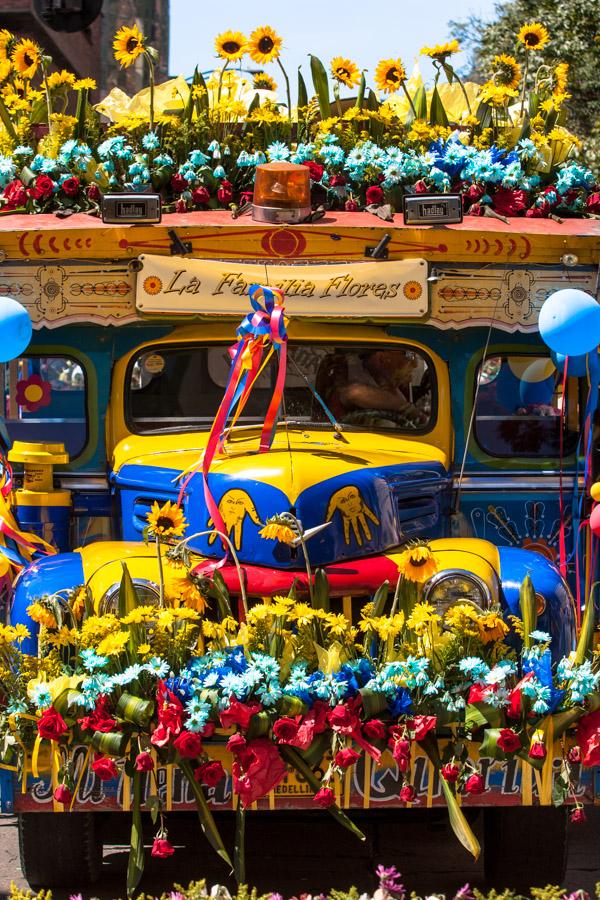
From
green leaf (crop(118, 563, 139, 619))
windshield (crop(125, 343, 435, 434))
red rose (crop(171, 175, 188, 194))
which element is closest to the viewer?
green leaf (crop(118, 563, 139, 619))

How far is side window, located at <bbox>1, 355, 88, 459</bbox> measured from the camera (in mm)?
7027

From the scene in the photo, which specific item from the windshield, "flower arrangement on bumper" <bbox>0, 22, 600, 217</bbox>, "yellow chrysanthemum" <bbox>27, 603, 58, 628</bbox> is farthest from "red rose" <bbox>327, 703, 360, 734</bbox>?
"flower arrangement on bumper" <bbox>0, 22, 600, 217</bbox>

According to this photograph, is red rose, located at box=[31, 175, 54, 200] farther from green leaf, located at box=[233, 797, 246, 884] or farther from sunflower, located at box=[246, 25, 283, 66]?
green leaf, located at box=[233, 797, 246, 884]

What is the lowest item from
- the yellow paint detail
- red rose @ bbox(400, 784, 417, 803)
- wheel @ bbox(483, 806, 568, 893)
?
wheel @ bbox(483, 806, 568, 893)

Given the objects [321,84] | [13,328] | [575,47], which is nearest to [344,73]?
[321,84]

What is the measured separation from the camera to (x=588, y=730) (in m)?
5.44

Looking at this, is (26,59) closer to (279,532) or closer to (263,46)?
(263,46)

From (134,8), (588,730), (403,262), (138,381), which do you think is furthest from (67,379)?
(134,8)

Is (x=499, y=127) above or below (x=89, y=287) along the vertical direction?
above

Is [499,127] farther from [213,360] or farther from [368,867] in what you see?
[368,867]

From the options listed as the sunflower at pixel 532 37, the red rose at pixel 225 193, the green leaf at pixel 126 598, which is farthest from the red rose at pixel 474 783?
the sunflower at pixel 532 37

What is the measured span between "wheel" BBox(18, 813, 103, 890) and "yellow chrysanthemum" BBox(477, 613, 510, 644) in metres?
1.66

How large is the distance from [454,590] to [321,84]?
3.28 m

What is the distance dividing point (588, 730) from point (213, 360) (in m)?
2.45
